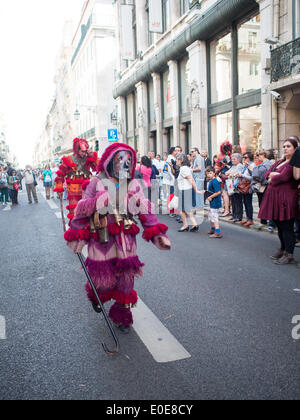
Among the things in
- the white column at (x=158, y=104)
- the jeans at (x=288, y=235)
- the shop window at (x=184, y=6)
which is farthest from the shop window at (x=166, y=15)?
the jeans at (x=288, y=235)

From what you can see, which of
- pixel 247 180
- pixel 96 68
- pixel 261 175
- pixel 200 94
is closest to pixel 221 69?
pixel 200 94

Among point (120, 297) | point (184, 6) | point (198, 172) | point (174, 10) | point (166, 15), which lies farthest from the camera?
point (166, 15)

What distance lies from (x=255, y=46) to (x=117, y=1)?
22129mm

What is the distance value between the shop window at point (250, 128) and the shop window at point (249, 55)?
0.87 m

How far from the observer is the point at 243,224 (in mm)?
9250

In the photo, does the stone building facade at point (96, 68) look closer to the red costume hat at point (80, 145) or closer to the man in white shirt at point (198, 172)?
the man in white shirt at point (198, 172)

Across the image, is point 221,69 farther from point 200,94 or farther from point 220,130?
point 220,130

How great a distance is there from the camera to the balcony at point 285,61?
11633mm

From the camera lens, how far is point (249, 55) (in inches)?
599

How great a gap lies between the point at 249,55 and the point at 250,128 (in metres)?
2.95

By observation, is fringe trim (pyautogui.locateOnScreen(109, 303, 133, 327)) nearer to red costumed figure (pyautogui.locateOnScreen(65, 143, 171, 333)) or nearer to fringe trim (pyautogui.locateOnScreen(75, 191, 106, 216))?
red costumed figure (pyautogui.locateOnScreen(65, 143, 171, 333))

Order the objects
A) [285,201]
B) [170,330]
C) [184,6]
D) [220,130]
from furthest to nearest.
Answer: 1. [184,6]
2. [220,130]
3. [285,201]
4. [170,330]
